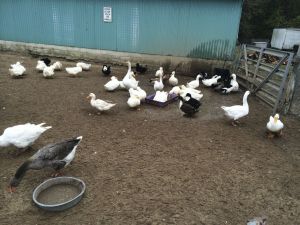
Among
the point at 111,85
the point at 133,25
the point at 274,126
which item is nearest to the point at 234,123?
the point at 274,126

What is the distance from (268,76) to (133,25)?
22.9 ft

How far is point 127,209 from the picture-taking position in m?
4.08

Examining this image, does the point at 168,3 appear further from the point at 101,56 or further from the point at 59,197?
the point at 59,197

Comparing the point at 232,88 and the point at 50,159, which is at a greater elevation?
the point at 50,159

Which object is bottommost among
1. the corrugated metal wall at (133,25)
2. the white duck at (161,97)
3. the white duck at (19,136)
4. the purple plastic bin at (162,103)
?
the purple plastic bin at (162,103)

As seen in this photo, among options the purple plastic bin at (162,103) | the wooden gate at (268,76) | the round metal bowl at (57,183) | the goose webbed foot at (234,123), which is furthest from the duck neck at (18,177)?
the wooden gate at (268,76)

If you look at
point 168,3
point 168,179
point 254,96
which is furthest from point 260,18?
point 168,179

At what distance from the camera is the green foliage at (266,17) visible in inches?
1099

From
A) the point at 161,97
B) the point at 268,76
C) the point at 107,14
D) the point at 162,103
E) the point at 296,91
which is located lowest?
the point at 162,103

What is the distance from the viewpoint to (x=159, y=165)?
5.27 metres

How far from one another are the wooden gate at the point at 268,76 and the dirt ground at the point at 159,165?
0.61 m

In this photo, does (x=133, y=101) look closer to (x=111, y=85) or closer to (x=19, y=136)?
(x=111, y=85)

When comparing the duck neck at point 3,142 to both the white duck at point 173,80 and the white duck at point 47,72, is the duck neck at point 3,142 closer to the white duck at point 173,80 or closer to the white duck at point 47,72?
the white duck at point 47,72

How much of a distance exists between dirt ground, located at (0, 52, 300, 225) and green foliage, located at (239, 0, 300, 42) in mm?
22110
